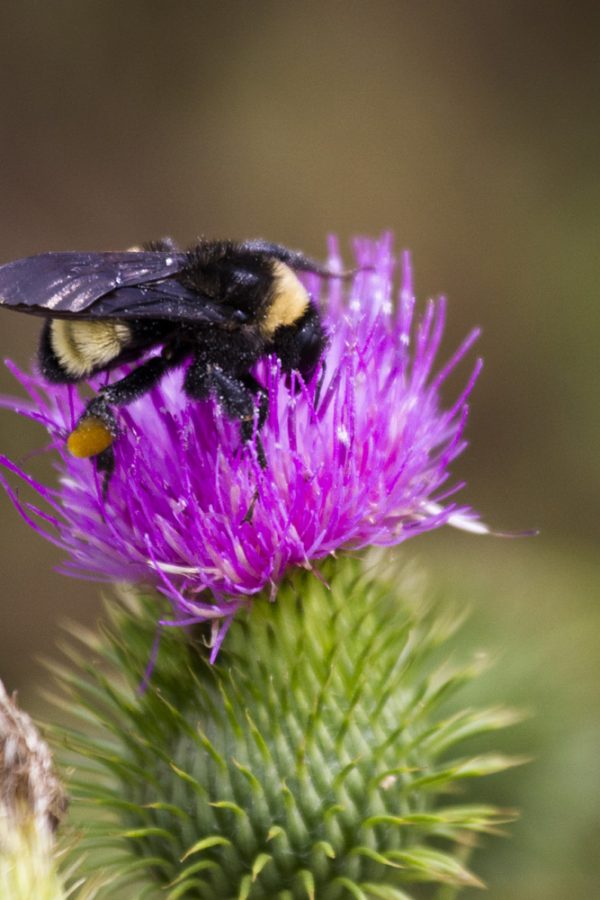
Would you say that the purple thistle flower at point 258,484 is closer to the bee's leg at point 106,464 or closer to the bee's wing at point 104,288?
the bee's leg at point 106,464

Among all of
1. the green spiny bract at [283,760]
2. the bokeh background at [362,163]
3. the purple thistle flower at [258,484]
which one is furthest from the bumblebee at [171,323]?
the bokeh background at [362,163]

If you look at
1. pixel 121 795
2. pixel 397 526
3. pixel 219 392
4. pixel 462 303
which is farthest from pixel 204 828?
pixel 462 303

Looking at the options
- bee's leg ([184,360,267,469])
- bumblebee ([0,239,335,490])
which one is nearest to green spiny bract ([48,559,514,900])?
bee's leg ([184,360,267,469])

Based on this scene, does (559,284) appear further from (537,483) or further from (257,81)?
(257,81)

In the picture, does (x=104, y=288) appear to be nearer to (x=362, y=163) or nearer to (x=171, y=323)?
(x=171, y=323)

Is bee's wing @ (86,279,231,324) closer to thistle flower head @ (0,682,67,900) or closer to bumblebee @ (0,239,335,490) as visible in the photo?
bumblebee @ (0,239,335,490)

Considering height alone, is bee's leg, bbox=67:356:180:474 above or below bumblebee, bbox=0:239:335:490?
below
